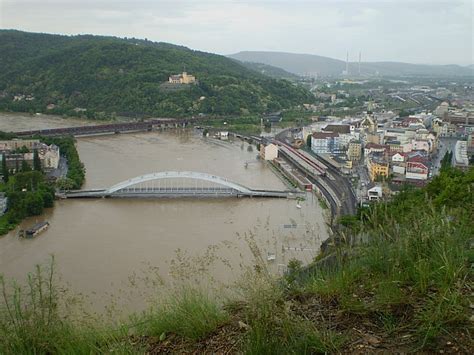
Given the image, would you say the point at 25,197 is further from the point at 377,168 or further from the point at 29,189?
the point at 377,168

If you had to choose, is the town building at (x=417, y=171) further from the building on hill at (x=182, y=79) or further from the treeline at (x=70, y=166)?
the building on hill at (x=182, y=79)

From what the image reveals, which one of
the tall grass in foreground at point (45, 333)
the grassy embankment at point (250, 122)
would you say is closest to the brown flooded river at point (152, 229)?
the tall grass in foreground at point (45, 333)

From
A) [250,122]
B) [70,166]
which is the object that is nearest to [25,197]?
[70,166]

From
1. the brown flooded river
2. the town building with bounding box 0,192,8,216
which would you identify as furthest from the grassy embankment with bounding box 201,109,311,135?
the town building with bounding box 0,192,8,216

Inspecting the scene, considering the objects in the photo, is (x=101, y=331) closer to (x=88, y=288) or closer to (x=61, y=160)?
(x=88, y=288)

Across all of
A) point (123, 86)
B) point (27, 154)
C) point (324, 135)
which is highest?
point (123, 86)

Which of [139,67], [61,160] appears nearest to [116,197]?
[61,160]
